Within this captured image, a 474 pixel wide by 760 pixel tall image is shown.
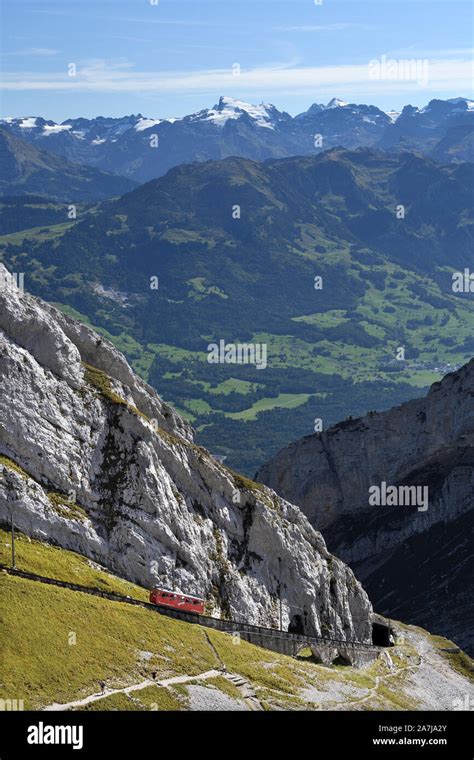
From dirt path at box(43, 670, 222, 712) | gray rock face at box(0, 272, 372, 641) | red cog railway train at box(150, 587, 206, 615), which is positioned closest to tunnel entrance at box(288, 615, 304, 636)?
gray rock face at box(0, 272, 372, 641)

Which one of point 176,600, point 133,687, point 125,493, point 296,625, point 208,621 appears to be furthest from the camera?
point 296,625

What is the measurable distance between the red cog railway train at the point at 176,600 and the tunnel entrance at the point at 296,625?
20.4 meters

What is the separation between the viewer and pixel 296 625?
139m

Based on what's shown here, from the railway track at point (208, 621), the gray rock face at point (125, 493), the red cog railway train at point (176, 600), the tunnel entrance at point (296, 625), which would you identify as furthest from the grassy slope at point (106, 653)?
the tunnel entrance at point (296, 625)

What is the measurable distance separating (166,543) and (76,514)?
1134 centimetres

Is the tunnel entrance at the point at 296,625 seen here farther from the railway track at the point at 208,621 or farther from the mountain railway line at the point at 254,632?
the railway track at the point at 208,621

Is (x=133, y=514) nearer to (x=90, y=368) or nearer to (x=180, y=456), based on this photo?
(x=180, y=456)

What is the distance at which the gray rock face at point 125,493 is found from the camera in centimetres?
11850

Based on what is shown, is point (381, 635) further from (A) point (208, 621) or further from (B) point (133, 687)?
(B) point (133, 687)

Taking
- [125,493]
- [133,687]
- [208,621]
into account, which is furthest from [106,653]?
[125,493]

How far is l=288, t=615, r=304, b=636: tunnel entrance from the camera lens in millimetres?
138125

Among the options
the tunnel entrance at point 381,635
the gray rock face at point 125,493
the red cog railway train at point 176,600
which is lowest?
the tunnel entrance at point 381,635

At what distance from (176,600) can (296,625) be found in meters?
26.9

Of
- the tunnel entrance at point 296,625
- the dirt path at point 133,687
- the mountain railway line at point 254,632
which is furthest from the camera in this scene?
the tunnel entrance at point 296,625
